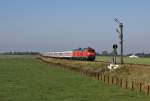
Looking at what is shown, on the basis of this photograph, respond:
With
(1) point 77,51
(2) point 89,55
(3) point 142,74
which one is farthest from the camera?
(1) point 77,51

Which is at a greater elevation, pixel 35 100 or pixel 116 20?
pixel 116 20

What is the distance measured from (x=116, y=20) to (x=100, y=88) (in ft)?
73.5

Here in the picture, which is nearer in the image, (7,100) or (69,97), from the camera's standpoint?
(7,100)

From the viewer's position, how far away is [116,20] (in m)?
64.8

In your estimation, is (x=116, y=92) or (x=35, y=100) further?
(x=116, y=92)

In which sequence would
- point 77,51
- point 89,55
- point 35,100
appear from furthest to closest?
point 77,51, point 89,55, point 35,100

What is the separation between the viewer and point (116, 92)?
39.7 metres

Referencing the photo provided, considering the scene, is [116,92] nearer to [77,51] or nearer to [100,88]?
[100,88]

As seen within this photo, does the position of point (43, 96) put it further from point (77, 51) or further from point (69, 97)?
point (77, 51)

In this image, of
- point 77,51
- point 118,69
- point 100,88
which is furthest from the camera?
point 77,51

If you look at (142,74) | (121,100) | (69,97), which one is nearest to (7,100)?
(69,97)

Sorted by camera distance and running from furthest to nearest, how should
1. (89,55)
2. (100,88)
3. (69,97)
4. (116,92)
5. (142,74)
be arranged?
(89,55) < (142,74) < (100,88) < (116,92) < (69,97)

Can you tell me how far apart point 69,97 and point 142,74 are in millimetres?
16728

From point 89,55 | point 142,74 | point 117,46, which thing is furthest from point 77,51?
point 142,74
